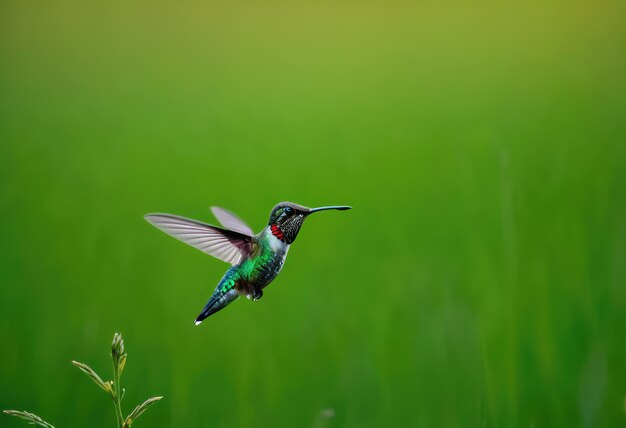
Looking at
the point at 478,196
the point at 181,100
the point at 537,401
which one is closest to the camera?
the point at 537,401

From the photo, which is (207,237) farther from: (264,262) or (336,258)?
(336,258)

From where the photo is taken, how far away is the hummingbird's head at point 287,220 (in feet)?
1.88

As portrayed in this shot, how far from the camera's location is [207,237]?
639 millimetres

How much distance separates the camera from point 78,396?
1.30 metres

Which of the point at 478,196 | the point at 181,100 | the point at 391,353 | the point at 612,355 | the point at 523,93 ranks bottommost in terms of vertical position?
the point at 612,355

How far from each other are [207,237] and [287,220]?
0.31 ft

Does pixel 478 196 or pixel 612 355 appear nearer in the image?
pixel 612 355

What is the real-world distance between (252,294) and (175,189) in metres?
1.21

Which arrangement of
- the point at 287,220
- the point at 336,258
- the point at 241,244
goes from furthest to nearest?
the point at 336,258, the point at 241,244, the point at 287,220

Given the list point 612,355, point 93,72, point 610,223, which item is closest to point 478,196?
point 610,223

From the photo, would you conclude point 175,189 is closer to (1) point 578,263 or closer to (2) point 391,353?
(2) point 391,353

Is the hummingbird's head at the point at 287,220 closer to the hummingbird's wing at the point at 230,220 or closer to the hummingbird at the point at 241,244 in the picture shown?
the hummingbird at the point at 241,244

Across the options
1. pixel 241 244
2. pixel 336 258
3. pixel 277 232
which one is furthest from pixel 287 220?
pixel 336 258

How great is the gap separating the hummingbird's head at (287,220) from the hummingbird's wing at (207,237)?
6 cm
